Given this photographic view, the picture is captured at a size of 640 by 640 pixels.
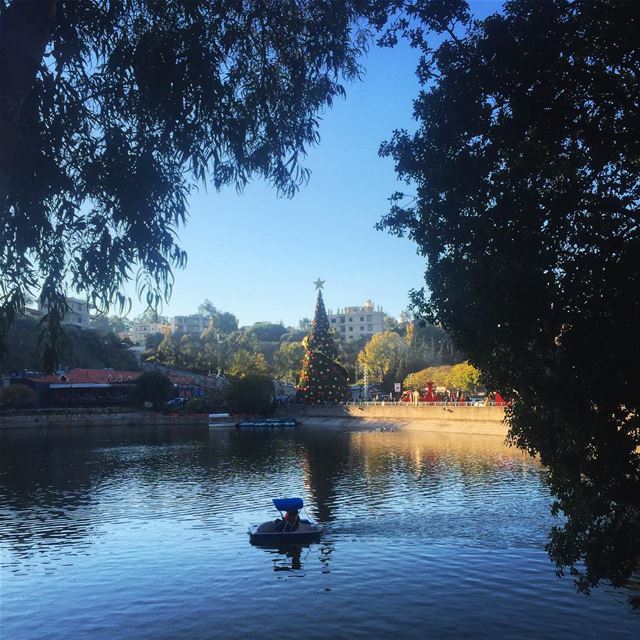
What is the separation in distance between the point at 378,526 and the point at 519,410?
17.9 m

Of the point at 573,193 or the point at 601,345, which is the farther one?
the point at 573,193

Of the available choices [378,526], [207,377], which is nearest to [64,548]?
[378,526]

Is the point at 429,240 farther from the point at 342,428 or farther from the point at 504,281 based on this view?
the point at 342,428

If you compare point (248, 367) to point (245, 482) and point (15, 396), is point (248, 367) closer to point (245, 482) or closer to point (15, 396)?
point (15, 396)

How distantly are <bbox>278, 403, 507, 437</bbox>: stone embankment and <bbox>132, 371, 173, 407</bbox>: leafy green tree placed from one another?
64.1 ft

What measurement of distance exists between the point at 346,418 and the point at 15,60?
3282 inches

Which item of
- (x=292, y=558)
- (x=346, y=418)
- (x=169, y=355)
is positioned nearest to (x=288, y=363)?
(x=169, y=355)

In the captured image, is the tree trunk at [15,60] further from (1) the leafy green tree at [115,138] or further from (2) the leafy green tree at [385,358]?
(2) the leafy green tree at [385,358]

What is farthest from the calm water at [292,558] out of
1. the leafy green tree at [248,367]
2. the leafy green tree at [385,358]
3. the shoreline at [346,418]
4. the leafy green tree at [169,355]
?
the leafy green tree at [169,355]

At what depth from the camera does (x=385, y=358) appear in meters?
118

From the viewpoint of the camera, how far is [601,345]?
8609mm

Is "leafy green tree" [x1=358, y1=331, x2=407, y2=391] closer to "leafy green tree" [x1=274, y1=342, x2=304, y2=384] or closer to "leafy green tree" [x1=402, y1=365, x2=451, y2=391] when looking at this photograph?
"leafy green tree" [x1=402, y1=365, x2=451, y2=391]

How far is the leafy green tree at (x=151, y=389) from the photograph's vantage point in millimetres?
100688

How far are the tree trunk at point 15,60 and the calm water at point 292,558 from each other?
44.1 ft
